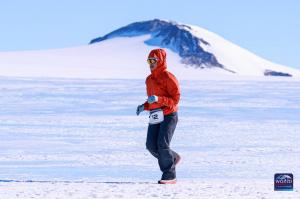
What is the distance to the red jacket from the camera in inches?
289

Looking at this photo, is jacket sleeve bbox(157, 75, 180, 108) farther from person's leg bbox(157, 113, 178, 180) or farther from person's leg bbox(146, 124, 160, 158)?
person's leg bbox(146, 124, 160, 158)

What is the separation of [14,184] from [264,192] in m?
2.26

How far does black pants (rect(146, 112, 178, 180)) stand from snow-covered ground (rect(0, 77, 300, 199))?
0.19 metres

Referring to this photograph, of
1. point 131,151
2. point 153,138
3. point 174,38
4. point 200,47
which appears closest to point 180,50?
point 200,47

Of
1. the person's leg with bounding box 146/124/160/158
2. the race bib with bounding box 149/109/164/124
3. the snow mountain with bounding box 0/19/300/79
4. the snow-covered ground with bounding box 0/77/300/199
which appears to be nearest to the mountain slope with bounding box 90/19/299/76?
the snow mountain with bounding box 0/19/300/79

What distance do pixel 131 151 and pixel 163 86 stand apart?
12.9ft

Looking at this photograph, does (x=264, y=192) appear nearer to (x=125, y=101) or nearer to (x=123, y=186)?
(x=123, y=186)

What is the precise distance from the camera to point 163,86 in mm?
7398

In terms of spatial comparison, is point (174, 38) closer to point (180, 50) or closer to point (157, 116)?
point (180, 50)

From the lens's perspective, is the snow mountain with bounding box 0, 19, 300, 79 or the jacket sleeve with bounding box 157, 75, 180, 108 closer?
the jacket sleeve with bounding box 157, 75, 180, 108

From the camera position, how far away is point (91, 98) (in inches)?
1022

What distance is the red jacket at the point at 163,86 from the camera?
7352 millimetres

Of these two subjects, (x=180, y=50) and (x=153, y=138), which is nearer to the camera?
(x=153, y=138)

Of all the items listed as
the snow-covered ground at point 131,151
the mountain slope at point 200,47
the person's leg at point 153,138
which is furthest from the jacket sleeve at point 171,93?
the mountain slope at point 200,47
